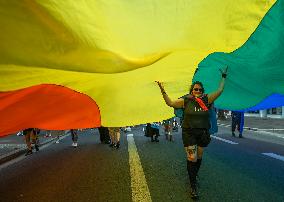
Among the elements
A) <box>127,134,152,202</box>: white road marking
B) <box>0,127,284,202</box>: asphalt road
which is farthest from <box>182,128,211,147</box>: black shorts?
<box>127,134,152,202</box>: white road marking

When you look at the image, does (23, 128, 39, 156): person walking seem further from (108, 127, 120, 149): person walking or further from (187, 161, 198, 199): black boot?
(187, 161, 198, 199): black boot

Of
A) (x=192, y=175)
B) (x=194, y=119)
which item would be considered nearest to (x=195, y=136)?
(x=194, y=119)

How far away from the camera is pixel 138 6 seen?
12.5 ft

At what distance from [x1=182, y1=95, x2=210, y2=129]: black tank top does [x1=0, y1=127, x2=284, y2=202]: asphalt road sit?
1.15m

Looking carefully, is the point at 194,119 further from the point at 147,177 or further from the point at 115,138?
the point at 115,138

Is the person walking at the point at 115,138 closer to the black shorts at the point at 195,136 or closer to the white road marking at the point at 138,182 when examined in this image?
the white road marking at the point at 138,182

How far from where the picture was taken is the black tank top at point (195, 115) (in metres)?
6.24

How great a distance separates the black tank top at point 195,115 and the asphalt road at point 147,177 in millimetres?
1150

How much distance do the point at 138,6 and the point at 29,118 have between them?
3.04m

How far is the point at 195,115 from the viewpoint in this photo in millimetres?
6266

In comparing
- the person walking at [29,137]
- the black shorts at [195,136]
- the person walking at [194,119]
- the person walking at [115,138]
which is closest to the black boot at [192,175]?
the person walking at [194,119]

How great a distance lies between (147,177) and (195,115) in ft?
7.60

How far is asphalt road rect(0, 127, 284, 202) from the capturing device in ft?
21.5

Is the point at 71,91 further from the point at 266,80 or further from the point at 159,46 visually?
the point at 266,80
